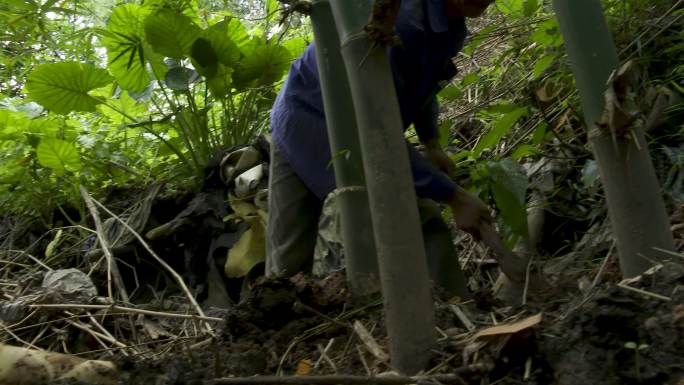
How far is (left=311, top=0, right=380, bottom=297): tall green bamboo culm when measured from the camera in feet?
5.84

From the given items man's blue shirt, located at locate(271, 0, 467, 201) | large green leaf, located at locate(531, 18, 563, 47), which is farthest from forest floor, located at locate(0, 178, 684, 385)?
large green leaf, located at locate(531, 18, 563, 47)

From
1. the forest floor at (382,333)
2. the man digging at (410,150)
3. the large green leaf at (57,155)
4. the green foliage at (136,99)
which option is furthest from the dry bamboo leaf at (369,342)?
the large green leaf at (57,155)

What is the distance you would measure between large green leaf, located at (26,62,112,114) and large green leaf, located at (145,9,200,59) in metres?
0.32

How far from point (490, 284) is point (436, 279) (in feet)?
1.25

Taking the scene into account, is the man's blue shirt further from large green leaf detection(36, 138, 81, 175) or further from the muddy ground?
large green leaf detection(36, 138, 81, 175)

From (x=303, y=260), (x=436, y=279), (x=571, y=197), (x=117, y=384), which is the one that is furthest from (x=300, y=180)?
(x=117, y=384)

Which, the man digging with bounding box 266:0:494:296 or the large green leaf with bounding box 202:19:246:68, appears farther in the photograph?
the large green leaf with bounding box 202:19:246:68

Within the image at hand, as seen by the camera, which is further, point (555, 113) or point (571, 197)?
point (555, 113)

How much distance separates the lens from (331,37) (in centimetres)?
180

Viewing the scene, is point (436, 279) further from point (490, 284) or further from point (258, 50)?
point (258, 50)

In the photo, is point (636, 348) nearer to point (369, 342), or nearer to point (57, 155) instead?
point (369, 342)

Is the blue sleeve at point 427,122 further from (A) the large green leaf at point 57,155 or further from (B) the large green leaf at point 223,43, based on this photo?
(A) the large green leaf at point 57,155

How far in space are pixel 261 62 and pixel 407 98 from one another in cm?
160

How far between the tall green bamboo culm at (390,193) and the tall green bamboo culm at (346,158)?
0.45 meters
